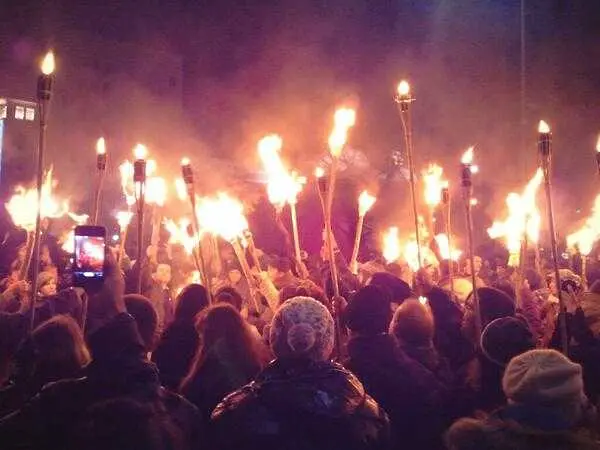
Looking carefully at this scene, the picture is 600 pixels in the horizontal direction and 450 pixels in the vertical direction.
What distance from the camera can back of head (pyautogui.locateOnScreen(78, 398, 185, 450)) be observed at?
2.49m

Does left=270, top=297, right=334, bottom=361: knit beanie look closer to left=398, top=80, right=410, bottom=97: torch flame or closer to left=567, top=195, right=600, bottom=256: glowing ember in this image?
left=398, top=80, right=410, bottom=97: torch flame

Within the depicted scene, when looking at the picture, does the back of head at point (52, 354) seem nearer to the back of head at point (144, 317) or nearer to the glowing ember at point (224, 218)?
the back of head at point (144, 317)

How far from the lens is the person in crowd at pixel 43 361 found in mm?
3018

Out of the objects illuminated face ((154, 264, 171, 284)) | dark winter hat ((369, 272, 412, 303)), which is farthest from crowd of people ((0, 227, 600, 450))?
illuminated face ((154, 264, 171, 284))

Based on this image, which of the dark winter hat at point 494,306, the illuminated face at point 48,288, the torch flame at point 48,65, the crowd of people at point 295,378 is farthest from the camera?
the illuminated face at point 48,288

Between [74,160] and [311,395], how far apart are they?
91.9 ft

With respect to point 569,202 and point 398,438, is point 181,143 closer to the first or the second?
point 569,202

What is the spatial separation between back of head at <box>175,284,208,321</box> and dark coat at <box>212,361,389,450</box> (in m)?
1.63

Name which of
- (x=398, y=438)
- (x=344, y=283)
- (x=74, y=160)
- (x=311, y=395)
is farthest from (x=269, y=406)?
(x=74, y=160)

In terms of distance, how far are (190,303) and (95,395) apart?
5.41ft

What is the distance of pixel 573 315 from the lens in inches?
175

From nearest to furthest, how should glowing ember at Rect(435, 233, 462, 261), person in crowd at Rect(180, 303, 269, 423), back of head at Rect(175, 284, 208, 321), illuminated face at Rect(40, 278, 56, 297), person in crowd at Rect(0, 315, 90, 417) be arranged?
person in crowd at Rect(0, 315, 90, 417)
person in crowd at Rect(180, 303, 269, 423)
back of head at Rect(175, 284, 208, 321)
illuminated face at Rect(40, 278, 56, 297)
glowing ember at Rect(435, 233, 462, 261)

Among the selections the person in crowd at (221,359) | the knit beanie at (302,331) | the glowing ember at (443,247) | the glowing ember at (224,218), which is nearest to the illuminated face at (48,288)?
the glowing ember at (224,218)

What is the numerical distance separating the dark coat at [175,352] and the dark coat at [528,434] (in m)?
2.06
